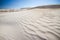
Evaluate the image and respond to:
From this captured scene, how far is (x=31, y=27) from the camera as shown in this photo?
16.7 inches

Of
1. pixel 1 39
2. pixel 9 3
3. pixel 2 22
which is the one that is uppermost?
pixel 9 3

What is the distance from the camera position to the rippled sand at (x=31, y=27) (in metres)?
0.37

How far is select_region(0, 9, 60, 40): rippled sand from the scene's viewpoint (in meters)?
0.37

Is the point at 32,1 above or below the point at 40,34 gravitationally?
above

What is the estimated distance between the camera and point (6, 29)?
45cm

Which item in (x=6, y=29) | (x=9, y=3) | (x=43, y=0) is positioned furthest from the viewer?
(x=9, y=3)

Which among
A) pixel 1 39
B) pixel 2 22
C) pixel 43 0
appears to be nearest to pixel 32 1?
pixel 43 0

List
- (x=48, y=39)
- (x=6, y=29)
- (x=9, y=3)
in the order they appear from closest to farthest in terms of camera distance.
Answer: (x=48, y=39) < (x=6, y=29) < (x=9, y=3)

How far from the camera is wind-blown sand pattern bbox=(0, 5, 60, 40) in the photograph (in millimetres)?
372

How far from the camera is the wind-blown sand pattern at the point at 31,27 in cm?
37

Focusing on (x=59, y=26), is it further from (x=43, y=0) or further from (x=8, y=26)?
(x=43, y=0)

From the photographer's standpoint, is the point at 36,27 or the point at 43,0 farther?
the point at 43,0

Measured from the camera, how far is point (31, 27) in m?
0.43

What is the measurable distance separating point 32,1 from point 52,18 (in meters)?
0.82
